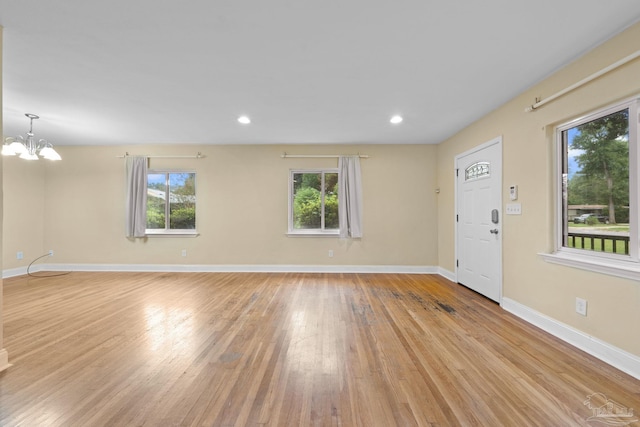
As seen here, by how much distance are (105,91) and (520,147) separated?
15.8ft

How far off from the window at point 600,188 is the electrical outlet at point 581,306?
0.33 metres

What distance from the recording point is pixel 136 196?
5.40 metres

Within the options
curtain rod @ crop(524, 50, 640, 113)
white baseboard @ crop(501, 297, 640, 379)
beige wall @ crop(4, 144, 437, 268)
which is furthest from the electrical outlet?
beige wall @ crop(4, 144, 437, 268)

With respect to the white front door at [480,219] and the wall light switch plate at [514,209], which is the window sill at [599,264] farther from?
the white front door at [480,219]

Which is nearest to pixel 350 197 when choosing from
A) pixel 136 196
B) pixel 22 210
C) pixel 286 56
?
pixel 286 56

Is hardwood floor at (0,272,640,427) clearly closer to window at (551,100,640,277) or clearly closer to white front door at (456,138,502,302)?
white front door at (456,138,502,302)

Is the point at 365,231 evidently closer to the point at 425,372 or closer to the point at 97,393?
the point at 425,372

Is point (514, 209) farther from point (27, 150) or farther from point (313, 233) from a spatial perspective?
point (27, 150)

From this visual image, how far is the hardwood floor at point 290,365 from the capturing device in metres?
1.59

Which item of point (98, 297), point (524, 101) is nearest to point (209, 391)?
point (98, 297)

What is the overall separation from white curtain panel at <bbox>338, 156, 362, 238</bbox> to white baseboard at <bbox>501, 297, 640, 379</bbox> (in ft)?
9.15

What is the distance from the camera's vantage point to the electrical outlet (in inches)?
92.0

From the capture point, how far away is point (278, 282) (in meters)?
4.66

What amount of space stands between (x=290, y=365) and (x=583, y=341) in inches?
98.3
